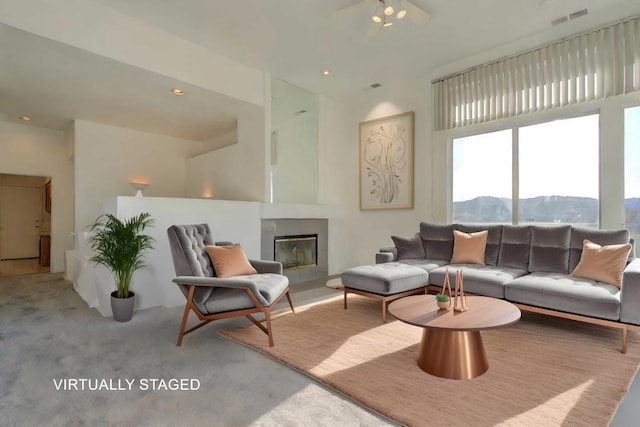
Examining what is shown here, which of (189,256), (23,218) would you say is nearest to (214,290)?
(189,256)

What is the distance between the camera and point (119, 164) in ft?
19.3

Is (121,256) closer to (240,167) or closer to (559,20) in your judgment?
(240,167)

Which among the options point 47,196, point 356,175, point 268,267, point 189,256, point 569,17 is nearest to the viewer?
point 189,256

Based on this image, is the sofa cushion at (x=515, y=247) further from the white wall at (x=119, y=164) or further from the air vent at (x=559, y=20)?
the white wall at (x=119, y=164)

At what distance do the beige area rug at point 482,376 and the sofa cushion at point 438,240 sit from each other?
1.17 m

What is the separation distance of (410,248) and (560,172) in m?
1.97

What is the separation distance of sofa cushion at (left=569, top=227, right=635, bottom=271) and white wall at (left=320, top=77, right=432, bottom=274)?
72.8 inches

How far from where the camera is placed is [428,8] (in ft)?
11.1

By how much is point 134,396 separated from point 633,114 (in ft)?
16.6

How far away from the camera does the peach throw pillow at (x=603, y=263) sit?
287cm

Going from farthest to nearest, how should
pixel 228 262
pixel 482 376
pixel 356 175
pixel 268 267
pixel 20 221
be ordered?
pixel 20 221
pixel 356 175
pixel 268 267
pixel 228 262
pixel 482 376

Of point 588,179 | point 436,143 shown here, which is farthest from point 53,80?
point 588,179

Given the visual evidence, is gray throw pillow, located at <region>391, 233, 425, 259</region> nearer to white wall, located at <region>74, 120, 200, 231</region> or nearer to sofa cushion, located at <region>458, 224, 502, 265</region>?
sofa cushion, located at <region>458, 224, 502, 265</region>

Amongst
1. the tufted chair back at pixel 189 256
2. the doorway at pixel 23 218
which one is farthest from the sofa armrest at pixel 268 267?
the doorway at pixel 23 218
